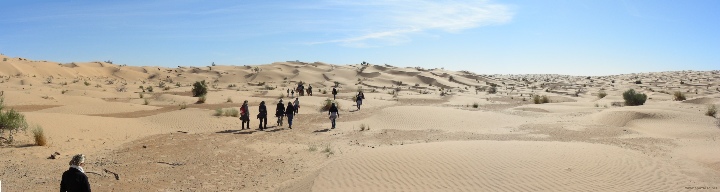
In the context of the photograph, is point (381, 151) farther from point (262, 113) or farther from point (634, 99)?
point (634, 99)

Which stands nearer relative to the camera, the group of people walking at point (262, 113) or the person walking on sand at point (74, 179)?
the person walking on sand at point (74, 179)

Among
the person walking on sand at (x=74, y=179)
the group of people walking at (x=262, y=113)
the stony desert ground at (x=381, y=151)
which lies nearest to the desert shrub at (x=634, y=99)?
the stony desert ground at (x=381, y=151)

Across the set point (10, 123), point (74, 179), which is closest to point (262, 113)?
point (10, 123)

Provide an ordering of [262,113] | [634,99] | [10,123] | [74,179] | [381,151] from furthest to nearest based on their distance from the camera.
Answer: [634,99] → [262,113] → [10,123] → [381,151] → [74,179]

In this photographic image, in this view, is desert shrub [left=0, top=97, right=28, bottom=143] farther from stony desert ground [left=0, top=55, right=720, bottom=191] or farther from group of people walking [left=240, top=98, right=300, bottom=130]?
group of people walking [left=240, top=98, right=300, bottom=130]

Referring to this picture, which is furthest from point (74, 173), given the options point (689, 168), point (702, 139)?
point (702, 139)

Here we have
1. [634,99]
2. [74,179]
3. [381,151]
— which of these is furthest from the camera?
[634,99]

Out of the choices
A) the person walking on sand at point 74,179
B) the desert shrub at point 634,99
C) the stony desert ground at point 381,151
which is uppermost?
the person walking on sand at point 74,179

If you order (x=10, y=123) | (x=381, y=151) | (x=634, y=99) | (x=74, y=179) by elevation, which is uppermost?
(x=74, y=179)

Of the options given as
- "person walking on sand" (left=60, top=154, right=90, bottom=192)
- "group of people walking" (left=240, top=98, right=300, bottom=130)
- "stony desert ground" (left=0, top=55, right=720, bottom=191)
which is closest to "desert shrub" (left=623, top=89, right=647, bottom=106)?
"stony desert ground" (left=0, top=55, right=720, bottom=191)

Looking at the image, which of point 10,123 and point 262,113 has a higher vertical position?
point 10,123

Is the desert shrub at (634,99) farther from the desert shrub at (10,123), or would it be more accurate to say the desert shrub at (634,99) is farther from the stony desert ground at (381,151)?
the desert shrub at (10,123)

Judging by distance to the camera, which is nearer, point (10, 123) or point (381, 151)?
point (381, 151)

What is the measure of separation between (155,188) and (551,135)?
14.2 m
